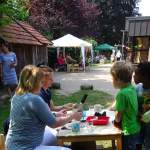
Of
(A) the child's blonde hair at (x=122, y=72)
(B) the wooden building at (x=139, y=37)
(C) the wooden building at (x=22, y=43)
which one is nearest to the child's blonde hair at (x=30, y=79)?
(A) the child's blonde hair at (x=122, y=72)

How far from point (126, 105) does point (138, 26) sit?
265 centimetres

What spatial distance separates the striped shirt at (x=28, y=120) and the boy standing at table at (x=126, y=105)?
0.87m

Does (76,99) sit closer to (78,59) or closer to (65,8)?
(78,59)

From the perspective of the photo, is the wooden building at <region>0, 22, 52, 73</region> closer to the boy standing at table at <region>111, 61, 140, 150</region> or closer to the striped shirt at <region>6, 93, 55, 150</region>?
the boy standing at table at <region>111, 61, 140, 150</region>

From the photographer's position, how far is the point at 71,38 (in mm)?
28875

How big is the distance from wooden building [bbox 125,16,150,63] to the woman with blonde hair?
305 centimetres

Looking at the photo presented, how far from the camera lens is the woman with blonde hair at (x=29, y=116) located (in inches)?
164

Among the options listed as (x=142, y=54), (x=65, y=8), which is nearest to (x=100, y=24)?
(x=65, y=8)

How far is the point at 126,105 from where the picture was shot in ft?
15.4

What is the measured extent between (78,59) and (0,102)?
77.0 ft

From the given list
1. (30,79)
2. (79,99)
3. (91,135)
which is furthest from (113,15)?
(30,79)

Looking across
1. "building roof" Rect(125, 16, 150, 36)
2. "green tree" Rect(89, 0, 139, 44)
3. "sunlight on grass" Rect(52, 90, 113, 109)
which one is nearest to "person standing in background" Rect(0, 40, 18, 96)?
"sunlight on grass" Rect(52, 90, 113, 109)

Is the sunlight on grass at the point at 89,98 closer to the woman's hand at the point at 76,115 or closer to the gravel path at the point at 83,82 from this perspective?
the gravel path at the point at 83,82

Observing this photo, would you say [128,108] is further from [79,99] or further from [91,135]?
[79,99]
